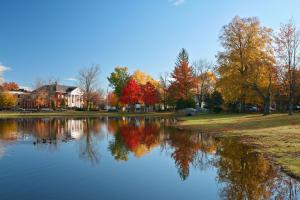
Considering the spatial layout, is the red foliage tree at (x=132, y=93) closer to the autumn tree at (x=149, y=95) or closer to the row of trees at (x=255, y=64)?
the autumn tree at (x=149, y=95)

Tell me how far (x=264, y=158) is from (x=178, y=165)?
4.68 m

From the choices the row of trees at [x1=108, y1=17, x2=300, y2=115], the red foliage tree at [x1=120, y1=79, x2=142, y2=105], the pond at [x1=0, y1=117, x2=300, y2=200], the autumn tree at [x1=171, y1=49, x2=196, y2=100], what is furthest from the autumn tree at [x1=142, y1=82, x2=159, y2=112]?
the pond at [x1=0, y1=117, x2=300, y2=200]

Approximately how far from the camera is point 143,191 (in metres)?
11.0

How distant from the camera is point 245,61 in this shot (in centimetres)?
4703

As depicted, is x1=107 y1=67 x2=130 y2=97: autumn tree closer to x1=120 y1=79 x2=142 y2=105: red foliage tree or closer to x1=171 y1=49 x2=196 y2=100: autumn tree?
x1=120 y1=79 x2=142 y2=105: red foliage tree

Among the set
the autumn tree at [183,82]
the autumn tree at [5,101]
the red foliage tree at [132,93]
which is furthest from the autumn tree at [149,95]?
the autumn tree at [5,101]

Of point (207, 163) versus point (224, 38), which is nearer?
point (207, 163)

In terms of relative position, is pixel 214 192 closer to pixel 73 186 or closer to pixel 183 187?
pixel 183 187


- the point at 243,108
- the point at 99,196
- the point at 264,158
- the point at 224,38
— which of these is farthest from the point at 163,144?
the point at 243,108

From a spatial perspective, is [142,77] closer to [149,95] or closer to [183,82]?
[149,95]

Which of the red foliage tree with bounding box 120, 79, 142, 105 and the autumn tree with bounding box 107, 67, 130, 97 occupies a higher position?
the autumn tree with bounding box 107, 67, 130, 97

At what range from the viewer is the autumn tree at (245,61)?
4547cm

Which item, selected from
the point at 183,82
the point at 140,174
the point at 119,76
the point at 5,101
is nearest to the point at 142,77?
the point at 119,76

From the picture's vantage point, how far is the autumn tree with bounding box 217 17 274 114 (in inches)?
1790
